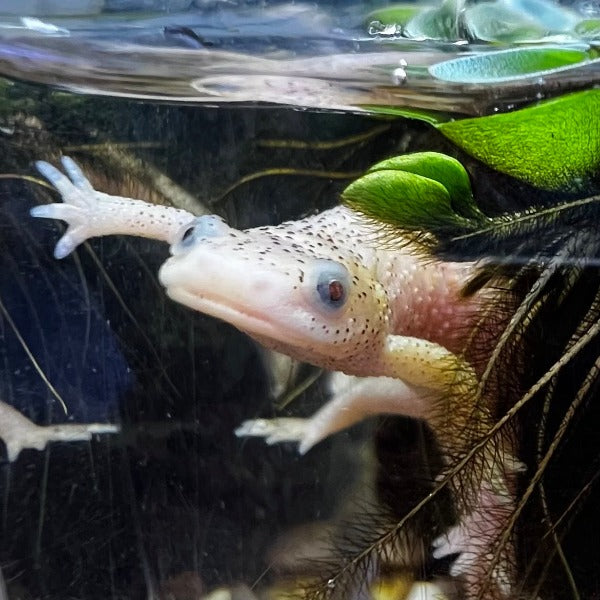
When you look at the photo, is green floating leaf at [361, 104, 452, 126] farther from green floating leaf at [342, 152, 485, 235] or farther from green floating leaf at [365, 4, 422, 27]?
green floating leaf at [365, 4, 422, 27]

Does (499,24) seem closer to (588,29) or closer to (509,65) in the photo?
(588,29)

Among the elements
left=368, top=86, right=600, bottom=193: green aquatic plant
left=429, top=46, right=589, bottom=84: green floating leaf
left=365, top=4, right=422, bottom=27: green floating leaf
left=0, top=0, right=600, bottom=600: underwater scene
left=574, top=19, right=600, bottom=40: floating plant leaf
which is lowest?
left=0, top=0, right=600, bottom=600: underwater scene

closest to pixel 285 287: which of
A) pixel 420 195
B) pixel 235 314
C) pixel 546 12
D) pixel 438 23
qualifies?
pixel 235 314

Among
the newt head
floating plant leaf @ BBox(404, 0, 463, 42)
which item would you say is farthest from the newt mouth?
floating plant leaf @ BBox(404, 0, 463, 42)

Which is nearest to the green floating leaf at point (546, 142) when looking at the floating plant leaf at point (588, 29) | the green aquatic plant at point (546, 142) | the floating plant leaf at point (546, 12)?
the green aquatic plant at point (546, 142)

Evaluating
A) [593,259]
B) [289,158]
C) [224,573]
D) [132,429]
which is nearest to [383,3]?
[289,158]
